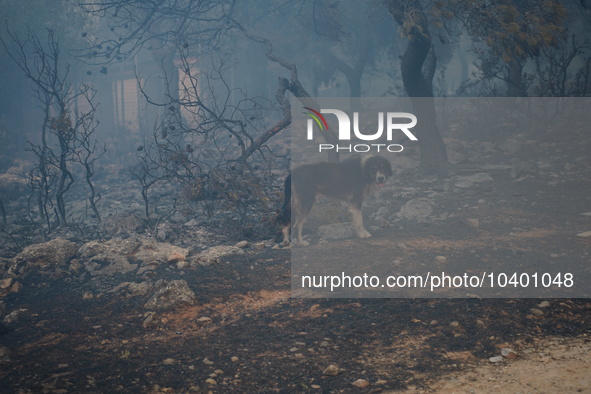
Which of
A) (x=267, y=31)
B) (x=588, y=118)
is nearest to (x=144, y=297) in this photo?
(x=588, y=118)

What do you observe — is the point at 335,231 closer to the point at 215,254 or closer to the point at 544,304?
the point at 215,254

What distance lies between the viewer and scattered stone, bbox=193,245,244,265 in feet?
20.6

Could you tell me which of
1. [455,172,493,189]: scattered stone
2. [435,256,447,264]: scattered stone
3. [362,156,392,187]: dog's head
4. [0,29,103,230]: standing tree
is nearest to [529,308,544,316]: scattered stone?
[435,256,447,264]: scattered stone

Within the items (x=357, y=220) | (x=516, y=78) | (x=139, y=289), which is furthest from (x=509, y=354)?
(x=516, y=78)

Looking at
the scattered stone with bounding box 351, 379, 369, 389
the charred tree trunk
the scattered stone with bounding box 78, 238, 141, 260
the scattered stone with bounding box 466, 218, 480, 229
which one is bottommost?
the scattered stone with bounding box 351, 379, 369, 389

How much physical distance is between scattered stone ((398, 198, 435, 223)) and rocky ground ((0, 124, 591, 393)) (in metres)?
0.55

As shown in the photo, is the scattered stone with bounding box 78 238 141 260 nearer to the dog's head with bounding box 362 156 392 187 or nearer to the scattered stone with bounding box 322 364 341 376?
the dog's head with bounding box 362 156 392 187

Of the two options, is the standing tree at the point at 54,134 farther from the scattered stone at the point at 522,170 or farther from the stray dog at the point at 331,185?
the scattered stone at the point at 522,170

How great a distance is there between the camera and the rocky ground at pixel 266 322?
3322mm

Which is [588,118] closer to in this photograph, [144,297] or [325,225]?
[325,225]

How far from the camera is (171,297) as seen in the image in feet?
15.6

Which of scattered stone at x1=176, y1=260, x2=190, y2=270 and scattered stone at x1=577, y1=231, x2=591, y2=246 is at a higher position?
scattered stone at x1=577, y1=231, x2=591, y2=246

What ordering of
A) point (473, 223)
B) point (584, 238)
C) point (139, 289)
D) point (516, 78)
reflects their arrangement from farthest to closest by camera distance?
point (516, 78) < point (473, 223) < point (584, 238) < point (139, 289)

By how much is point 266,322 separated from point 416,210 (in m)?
5.20
